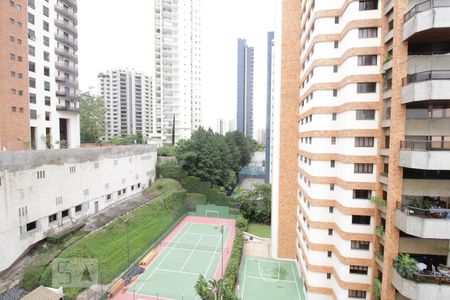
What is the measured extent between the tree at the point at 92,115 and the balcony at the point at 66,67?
4468mm

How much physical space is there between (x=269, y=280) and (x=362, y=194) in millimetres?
10905

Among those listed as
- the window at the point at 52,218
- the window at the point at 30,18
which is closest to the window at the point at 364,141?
the window at the point at 52,218

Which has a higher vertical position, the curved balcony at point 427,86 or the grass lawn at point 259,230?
the curved balcony at point 427,86

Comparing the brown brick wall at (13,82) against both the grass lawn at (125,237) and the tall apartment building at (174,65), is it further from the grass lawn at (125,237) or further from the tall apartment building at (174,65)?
the tall apartment building at (174,65)

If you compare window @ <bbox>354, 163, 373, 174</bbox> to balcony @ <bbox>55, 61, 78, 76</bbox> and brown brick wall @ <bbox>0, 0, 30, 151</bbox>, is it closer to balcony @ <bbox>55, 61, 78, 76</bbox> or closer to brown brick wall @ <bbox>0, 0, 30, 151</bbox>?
brown brick wall @ <bbox>0, 0, 30, 151</bbox>

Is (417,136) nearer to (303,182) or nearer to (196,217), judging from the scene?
(303,182)

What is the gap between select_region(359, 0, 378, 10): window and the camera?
1364cm

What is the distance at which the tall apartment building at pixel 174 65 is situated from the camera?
5797cm

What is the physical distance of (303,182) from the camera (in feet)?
66.0

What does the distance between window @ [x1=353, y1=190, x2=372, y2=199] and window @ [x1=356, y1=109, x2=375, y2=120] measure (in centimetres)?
408

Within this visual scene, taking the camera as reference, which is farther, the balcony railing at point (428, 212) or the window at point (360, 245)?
the window at point (360, 245)

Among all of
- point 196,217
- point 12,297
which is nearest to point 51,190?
point 12,297

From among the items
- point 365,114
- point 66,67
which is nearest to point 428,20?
point 365,114

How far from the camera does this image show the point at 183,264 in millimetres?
22719
